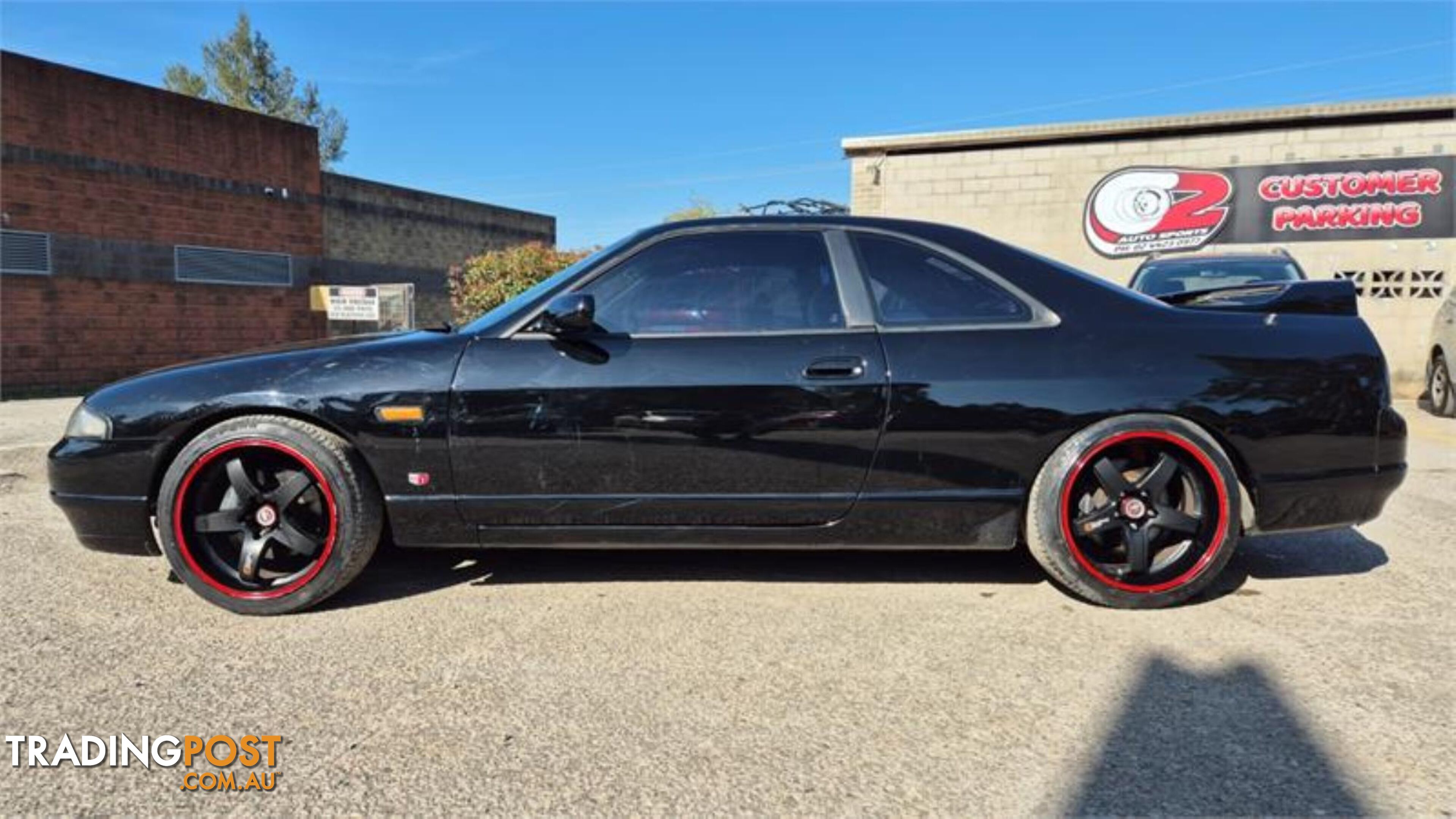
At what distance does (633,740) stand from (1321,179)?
42.0ft

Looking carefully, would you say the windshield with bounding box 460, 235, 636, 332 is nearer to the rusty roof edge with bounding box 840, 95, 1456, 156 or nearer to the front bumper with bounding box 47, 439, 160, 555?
the front bumper with bounding box 47, 439, 160, 555

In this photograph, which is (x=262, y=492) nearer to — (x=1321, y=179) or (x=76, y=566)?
(x=76, y=566)

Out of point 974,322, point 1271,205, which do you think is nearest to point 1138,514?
point 974,322

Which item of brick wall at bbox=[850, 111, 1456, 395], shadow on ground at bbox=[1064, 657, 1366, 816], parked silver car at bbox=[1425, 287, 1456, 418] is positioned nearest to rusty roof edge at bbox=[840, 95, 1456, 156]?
brick wall at bbox=[850, 111, 1456, 395]

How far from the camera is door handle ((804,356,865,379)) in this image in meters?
2.88

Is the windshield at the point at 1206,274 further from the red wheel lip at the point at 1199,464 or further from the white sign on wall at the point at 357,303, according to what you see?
the white sign on wall at the point at 357,303

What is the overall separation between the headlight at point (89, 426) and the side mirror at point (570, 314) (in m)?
1.66

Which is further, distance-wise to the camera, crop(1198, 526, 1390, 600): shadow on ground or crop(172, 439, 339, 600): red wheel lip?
crop(1198, 526, 1390, 600): shadow on ground

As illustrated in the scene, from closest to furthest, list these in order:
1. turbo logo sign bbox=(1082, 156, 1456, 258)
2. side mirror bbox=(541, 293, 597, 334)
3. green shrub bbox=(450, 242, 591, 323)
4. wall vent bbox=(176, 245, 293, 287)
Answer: side mirror bbox=(541, 293, 597, 334) < turbo logo sign bbox=(1082, 156, 1456, 258) < wall vent bbox=(176, 245, 293, 287) < green shrub bbox=(450, 242, 591, 323)

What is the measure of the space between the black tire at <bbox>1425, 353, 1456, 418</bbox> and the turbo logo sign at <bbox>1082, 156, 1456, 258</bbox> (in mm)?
3283

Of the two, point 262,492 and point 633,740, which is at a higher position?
point 262,492

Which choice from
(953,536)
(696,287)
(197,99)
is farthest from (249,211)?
(953,536)

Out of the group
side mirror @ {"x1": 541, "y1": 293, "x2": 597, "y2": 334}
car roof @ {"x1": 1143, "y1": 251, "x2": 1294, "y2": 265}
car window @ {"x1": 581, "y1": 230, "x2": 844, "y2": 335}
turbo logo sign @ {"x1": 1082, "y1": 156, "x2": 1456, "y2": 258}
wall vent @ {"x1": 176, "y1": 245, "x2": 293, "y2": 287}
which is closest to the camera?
side mirror @ {"x1": 541, "y1": 293, "x2": 597, "y2": 334}

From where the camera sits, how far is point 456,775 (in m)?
1.94
